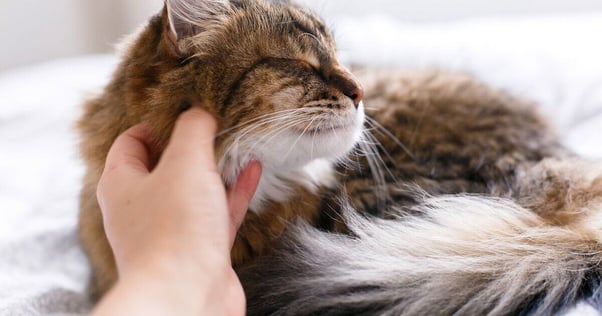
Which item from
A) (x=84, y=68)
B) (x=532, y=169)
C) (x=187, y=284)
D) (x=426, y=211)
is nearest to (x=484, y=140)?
(x=532, y=169)

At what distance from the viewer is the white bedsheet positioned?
50.4 inches

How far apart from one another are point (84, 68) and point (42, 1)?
70 cm

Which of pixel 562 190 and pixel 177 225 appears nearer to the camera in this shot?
pixel 177 225

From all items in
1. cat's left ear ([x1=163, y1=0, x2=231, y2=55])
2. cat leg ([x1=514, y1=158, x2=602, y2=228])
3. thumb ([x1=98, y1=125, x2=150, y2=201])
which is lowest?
thumb ([x1=98, y1=125, x2=150, y2=201])

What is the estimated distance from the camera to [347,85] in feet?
3.21

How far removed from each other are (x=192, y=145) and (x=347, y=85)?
1.05 ft

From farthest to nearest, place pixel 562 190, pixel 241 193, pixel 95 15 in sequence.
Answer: pixel 95 15 → pixel 562 190 → pixel 241 193

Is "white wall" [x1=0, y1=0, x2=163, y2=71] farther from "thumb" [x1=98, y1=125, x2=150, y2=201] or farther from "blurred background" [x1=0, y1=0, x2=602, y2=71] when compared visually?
Answer: "thumb" [x1=98, y1=125, x2=150, y2=201]

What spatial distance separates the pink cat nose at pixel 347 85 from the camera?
3.21 ft

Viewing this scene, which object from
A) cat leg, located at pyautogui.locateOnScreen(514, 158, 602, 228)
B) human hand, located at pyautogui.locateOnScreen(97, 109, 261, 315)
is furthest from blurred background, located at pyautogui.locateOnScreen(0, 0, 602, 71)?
human hand, located at pyautogui.locateOnScreen(97, 109, 261, 315)

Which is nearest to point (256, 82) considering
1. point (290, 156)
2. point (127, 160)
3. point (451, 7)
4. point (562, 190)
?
point (290, 156)

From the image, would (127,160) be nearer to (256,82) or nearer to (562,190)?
(256,82)

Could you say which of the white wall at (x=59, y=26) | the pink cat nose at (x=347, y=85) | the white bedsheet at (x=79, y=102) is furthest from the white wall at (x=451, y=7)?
the pink cat nose at (x=347, y=85)

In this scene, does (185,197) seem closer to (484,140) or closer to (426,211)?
(426,211)
